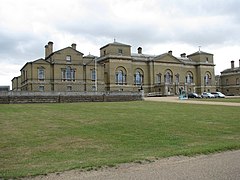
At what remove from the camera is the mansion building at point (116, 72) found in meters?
69.1

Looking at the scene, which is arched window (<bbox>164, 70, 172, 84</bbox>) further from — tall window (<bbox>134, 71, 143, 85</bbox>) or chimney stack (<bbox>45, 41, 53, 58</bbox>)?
chimney stack (<bbox>45, 41, 53, 58</bbox>)

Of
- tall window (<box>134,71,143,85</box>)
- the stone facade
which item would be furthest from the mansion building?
the stone facade

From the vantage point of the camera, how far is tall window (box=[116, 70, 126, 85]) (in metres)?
80.5

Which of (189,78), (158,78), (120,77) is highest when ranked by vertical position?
(189,78)

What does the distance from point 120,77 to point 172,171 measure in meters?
74.3

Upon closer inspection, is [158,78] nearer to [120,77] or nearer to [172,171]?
[120,77]

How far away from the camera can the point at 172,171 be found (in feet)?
22.7

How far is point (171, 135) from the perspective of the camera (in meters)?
12.4

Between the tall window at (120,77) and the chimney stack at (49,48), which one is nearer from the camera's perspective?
the chimney stack at (49,48)

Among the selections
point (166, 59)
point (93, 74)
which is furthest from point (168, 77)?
point (93, 74)

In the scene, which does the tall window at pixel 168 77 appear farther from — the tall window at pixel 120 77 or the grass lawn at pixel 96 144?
the grass lawn at pixel 96 144

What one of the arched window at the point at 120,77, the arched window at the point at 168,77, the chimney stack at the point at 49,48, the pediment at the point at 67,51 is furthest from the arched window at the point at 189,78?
the chimney stack at the point at 49,48

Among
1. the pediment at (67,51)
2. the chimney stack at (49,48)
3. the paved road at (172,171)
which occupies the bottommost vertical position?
the paved road at (172,171)

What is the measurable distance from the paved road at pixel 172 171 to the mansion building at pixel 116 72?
55802mm
